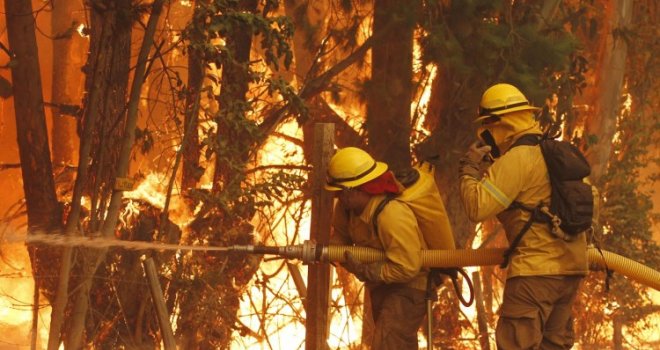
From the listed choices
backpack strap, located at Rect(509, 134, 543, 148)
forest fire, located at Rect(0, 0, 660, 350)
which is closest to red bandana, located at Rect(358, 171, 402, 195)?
forest fire, located at Rect(0, 0, 660, 350)

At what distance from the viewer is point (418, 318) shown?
6.48 metres

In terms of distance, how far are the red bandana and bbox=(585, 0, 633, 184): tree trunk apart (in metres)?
7.70

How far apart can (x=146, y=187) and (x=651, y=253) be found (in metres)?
6.52

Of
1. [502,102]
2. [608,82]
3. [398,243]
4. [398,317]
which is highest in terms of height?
[608,82]

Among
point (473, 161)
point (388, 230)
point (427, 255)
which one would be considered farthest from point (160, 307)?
point (473, 161)

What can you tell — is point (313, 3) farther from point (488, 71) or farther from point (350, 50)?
point (488, 71)

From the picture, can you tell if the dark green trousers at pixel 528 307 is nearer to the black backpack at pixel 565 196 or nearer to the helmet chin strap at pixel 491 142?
the black backpack at pixel 565 196

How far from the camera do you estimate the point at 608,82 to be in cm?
1362

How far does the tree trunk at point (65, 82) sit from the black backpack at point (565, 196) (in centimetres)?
515

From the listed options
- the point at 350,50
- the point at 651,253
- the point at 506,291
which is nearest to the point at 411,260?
the point at 506,291

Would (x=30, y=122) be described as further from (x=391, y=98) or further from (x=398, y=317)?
(x=391, y=98)

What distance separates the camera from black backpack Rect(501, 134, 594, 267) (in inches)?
224

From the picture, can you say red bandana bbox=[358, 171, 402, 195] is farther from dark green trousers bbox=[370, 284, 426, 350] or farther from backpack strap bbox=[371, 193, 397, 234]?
dark green trousers bbox=[370, 284, 426, 350]

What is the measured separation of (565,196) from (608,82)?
842cm
